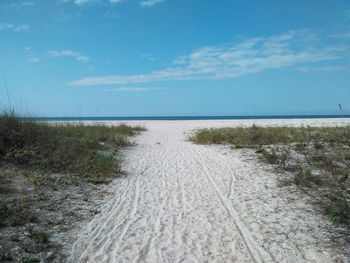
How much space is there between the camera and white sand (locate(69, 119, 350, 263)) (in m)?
4.82

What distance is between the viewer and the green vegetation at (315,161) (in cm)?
683

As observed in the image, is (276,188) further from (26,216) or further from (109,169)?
(26,216)

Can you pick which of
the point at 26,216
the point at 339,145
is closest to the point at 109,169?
the point at 26,216

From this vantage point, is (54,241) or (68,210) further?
(68,210)

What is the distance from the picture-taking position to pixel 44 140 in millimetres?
11008

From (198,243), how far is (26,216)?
2.98 m

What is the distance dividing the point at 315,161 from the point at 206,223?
6.15m

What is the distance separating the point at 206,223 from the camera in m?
5.92

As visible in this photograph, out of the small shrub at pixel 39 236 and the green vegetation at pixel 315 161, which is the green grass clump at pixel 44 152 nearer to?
the small shrub at pixel 39 236

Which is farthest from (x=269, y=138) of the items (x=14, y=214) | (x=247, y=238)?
(x=14, y=214)

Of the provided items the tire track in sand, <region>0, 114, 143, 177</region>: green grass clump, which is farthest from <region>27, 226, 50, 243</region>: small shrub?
<region>0, 114, 143, 177</region>: green grass clump

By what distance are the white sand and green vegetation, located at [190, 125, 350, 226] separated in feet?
1.35

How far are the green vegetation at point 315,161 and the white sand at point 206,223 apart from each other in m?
0.41

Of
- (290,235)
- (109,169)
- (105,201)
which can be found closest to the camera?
(290,235)
